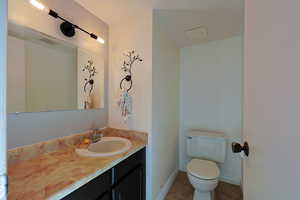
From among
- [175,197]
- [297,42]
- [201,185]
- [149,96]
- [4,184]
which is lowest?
[175,197]

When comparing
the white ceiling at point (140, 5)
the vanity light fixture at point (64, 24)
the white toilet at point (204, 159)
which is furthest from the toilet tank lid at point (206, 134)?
the vanity light fixture at point (64, 24)

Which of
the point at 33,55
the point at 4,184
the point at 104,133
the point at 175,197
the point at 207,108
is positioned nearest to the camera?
the point at 4,184

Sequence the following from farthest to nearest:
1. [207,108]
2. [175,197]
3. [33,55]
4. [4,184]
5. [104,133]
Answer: [207,108] < [175,197] < [104,133] < [33,55] < [4,184]

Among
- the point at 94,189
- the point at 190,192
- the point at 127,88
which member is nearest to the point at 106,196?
the point at 94,189

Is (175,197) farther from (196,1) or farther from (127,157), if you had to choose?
(196,1)

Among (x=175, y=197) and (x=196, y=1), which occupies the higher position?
(x=196, y=1)

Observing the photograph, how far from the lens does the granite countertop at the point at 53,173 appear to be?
0.61 metres

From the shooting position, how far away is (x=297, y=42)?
1.17 feet

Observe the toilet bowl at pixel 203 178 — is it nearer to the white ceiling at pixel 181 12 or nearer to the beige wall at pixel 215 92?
the beige wall at pixel 215 92

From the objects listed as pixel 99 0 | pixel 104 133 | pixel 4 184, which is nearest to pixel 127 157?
pixel 104 133

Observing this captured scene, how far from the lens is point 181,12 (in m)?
1.32

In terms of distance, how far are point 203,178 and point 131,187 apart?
75cm

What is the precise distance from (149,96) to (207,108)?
3.61 ft

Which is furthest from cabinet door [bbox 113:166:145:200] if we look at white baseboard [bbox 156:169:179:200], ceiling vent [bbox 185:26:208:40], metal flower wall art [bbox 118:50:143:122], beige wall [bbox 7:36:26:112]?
ceiling vent [bbox 185:26:208:40]
